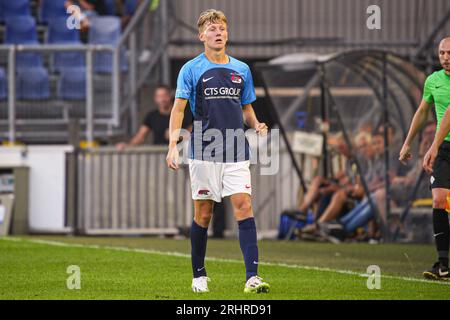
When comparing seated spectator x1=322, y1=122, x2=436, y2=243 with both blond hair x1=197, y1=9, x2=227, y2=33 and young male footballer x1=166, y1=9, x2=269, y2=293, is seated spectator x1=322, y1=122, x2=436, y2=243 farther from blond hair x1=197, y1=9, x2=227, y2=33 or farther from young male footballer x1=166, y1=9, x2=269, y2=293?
blond hair x1=197, y1=9, x2=227, y2=33

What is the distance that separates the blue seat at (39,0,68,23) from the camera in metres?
23.1

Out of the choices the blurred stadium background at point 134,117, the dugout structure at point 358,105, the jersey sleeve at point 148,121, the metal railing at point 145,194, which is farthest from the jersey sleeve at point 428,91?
the jersey sleeve at point 148,121

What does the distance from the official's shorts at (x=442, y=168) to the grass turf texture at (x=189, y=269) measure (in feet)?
2.86

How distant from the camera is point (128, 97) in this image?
2134 cm

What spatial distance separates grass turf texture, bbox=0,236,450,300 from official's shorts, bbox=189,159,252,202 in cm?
75

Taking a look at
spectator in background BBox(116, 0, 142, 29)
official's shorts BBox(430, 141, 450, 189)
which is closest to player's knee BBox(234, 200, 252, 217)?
official's shorts BBox(430, 141, 450, 189)

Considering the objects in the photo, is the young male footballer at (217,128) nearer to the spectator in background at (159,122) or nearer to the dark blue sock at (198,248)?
the dark blue sock at (198,248)

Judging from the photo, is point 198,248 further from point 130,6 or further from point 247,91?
point 130,6

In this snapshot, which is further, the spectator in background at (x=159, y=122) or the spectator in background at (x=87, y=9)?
the spectator in background at (x=87, y=9)

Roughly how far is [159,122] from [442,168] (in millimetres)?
9158

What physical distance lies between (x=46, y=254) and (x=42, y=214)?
18.2ft

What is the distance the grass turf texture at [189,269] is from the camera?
32.5 ft

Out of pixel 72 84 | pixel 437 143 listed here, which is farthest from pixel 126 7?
pixel 437 143
